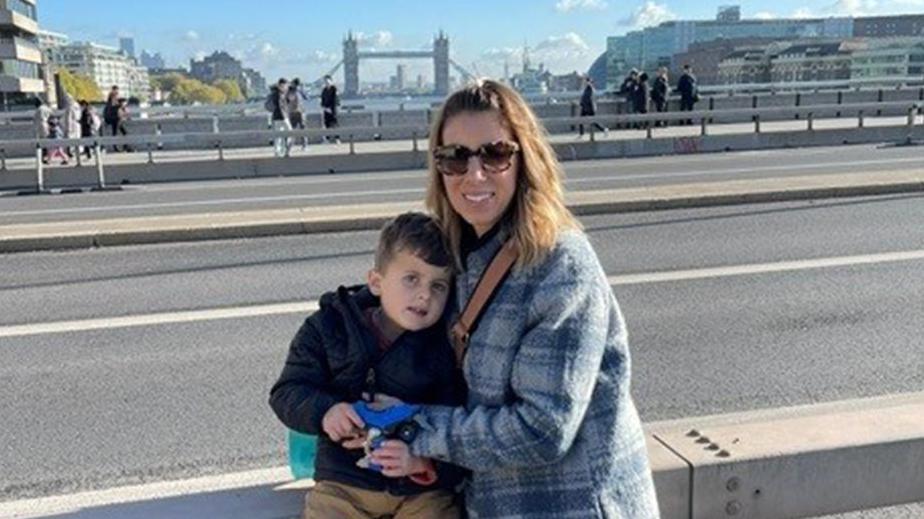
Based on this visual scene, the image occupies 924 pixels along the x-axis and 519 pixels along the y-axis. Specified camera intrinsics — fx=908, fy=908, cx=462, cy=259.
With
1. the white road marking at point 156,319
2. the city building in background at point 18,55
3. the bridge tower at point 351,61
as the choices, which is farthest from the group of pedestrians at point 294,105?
the bridge tower at point 351,61

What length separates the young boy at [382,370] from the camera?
237 cm

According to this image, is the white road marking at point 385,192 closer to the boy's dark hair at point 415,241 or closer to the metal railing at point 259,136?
the metal railing at point 259,136

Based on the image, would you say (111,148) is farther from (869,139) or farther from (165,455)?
(165,455)

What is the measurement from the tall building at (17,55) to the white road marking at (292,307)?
259 ft

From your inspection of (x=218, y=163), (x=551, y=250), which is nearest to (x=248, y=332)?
(x=551, y=250)

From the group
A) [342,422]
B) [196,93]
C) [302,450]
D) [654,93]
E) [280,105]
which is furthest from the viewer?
[196,93]

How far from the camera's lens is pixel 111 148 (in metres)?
26.1

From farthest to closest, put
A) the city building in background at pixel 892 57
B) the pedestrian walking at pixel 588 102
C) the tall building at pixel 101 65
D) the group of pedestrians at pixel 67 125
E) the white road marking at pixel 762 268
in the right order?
the tall building at pixel 101 65, the city building in background at pixel 892 57, the pedestrian walking at pixel 588 102, the group of pedestrians at pixel 67 125, the white road marking at pixel 762 268

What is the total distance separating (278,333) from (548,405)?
5.21m

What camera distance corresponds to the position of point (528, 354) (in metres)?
2.12

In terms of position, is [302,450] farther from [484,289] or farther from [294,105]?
[294,105]

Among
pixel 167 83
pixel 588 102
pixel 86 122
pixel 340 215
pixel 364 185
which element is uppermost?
pixel 167 83

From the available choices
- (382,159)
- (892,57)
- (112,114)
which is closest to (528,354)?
(382,159)

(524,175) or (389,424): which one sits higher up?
(524,175)
